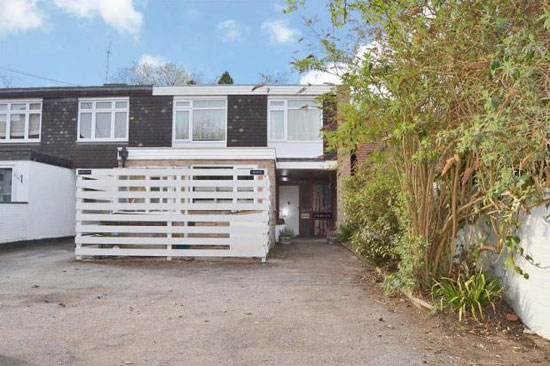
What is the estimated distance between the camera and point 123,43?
81.2ft

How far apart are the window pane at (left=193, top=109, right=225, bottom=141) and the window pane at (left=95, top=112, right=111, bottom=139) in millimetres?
3194

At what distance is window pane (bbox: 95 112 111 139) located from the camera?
16.1 metres

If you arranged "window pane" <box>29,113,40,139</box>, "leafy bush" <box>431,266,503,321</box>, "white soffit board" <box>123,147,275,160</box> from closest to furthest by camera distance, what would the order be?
1. "leafy bush" <box>431,266,503,321</box>
2. "white soffit board" <box>123,147,275,160</box>
3. "window pane" <box>29,113,40,139</box>

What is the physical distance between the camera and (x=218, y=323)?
15.5 ft

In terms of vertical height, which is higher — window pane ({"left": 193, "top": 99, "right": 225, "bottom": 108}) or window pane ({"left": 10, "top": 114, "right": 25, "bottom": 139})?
window pane ({"left": 193, "top": 99, "right": 225, "bottom": 108})

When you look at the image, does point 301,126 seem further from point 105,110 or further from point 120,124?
point 105,110

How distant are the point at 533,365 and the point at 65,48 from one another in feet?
54.6

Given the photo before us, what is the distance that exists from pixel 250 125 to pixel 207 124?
5.07ft

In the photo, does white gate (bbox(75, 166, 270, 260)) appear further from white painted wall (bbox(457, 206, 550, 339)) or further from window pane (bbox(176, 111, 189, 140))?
window pane (bbox(176, 111, 189, 140))

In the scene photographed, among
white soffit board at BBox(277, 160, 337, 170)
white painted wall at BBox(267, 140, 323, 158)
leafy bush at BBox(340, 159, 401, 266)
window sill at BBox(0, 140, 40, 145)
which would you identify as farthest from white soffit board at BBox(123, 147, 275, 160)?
leafy bush at BBox(340, 159, 401, 266)

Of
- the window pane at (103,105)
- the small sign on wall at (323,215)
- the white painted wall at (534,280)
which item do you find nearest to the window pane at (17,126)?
the window pane at (103,105)

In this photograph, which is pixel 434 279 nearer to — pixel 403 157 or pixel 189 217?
pixel 403 157

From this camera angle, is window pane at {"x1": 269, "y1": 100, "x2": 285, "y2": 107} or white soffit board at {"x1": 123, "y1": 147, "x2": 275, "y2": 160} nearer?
white soffit board at {"x1": 123, "y1": 147, "x2": 275, "y2": 160}

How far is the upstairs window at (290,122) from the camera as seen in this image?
51.3ft
